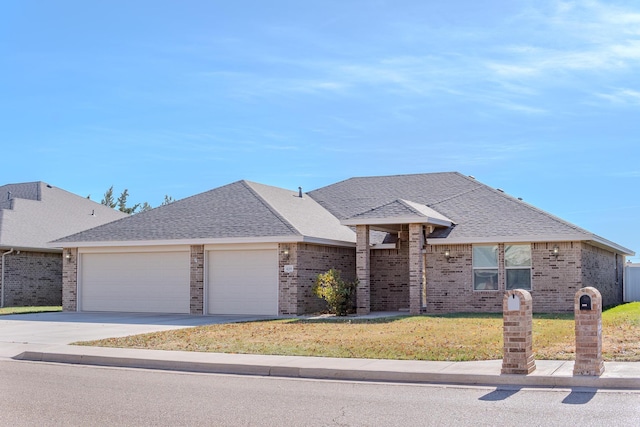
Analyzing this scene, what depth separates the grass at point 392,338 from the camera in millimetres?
14039

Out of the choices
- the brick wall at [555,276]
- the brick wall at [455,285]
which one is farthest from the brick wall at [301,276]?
the brick wall at [555,276]

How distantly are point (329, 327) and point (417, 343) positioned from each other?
484cm

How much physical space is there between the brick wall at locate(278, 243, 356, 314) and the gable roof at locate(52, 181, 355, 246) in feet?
2.05

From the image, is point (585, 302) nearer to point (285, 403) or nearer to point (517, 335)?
point (517, 335)

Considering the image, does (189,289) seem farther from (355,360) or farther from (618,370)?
(618,370)

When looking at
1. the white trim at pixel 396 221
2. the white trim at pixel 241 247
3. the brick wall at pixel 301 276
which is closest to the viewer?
the white trim at pixel 396 221

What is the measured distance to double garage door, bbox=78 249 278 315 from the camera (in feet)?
85.1

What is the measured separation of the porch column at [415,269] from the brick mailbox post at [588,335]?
1354 cm

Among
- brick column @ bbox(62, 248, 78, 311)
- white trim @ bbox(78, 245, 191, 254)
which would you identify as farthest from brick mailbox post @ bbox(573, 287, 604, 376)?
brick column @ bbox(62, 248, 78, 311)

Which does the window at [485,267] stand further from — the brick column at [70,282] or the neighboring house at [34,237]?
the neighboring house at [34,237]

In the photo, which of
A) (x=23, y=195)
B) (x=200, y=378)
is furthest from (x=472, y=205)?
(x=23, y=195)

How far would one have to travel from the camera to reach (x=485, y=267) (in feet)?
83.1

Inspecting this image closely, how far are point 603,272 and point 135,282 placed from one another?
18024 mm

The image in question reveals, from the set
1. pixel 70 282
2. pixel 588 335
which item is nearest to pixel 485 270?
pixel 588 335
